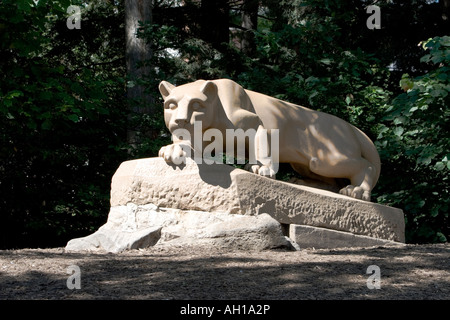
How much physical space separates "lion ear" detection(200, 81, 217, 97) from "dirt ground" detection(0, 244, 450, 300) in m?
1.66

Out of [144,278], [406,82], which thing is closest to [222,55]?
[406,82]

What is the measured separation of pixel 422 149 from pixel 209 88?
3.35m

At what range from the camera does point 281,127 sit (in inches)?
258

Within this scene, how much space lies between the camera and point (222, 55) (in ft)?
34.8

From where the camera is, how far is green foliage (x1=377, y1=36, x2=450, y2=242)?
7168mm

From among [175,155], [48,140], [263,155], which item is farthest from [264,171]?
[48,140]

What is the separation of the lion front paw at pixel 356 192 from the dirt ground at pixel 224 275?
→ 1.57 metres

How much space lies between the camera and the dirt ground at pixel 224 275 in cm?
366

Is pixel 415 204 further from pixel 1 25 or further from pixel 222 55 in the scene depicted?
pixel 1 25
